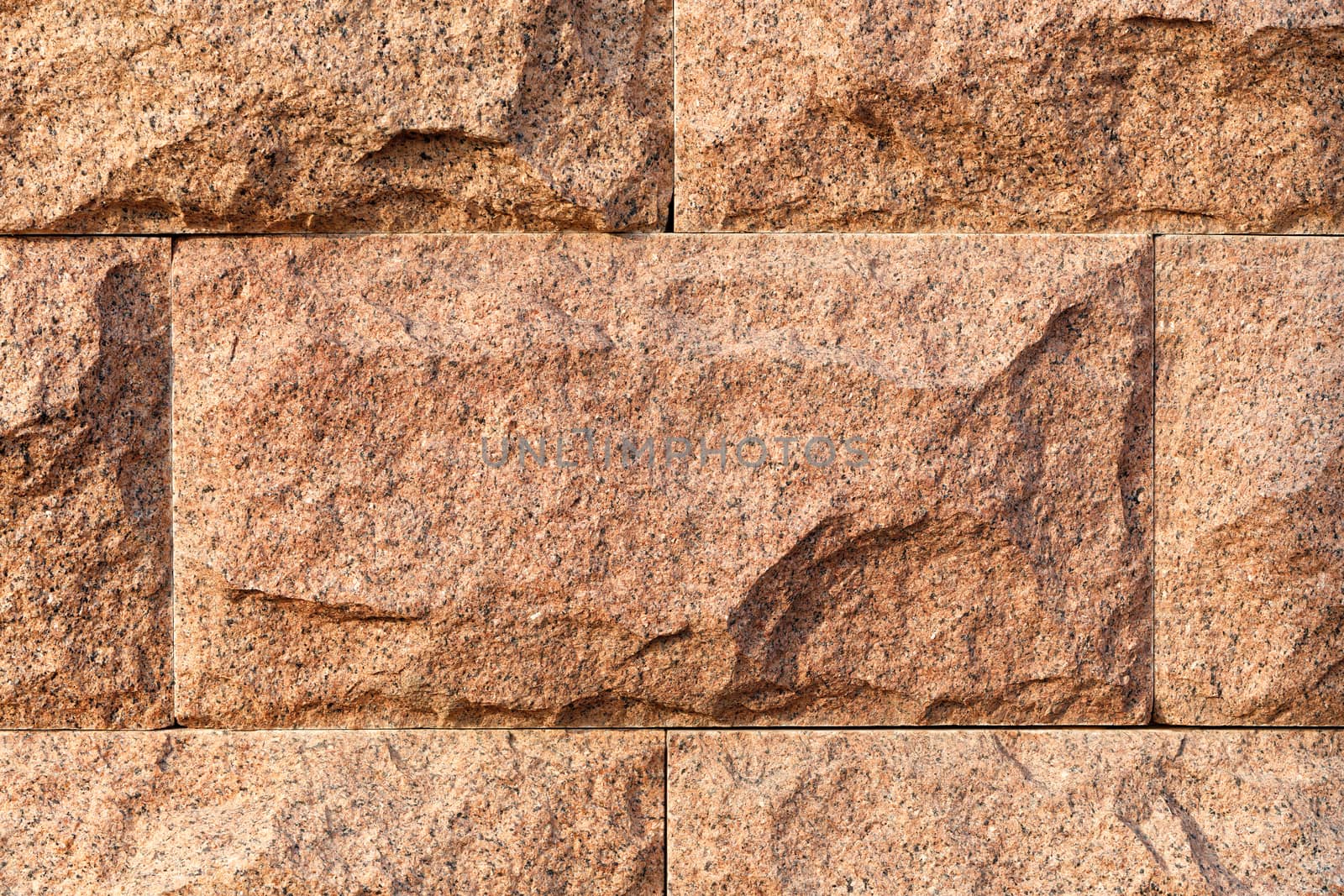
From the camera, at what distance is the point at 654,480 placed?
1670 mm

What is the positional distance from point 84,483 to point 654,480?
88 cm

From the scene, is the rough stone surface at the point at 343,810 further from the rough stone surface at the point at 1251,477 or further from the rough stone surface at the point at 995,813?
the rough stone surface at the point at 1251,477

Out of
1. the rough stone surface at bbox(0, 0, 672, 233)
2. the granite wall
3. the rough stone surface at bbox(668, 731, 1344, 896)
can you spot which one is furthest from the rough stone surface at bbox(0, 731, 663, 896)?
the rough stone surface at bbox(0, 0, 672, 233)

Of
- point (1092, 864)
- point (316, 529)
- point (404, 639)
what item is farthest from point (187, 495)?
point (1092, 864)

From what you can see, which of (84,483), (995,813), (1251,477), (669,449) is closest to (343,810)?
(84,483)

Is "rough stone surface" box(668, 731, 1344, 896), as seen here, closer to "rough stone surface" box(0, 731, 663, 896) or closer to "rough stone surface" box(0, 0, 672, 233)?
"rough stone surface" box(0, 731, 663, 896)

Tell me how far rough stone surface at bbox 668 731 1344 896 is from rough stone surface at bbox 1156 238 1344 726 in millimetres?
114

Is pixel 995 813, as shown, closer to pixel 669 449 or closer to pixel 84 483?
pixel 669 449

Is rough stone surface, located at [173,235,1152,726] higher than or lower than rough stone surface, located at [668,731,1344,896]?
higher

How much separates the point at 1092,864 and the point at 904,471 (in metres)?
0.68

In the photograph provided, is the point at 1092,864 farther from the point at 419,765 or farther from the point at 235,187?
the point at 235,187

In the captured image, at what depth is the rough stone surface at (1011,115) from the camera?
168cm

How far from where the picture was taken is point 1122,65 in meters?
1.70

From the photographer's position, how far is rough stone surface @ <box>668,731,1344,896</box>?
1.67m
